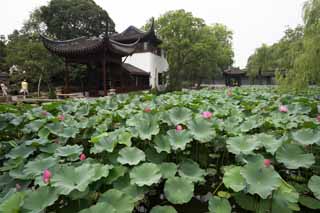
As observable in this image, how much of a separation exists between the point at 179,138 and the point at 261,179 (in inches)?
25.1

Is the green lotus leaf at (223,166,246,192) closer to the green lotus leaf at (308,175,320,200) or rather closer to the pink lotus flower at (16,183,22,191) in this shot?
the green lotus leaf at (308,175,320,200)

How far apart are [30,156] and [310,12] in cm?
561

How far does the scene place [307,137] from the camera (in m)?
1.57

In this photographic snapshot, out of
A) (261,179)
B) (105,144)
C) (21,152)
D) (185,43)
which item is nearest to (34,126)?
(21,152)

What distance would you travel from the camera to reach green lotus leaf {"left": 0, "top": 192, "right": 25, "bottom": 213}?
1006 mm

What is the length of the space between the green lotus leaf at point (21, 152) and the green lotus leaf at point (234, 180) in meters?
1.38

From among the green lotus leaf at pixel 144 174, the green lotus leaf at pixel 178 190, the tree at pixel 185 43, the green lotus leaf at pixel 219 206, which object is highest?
the tree at pixel 185 43

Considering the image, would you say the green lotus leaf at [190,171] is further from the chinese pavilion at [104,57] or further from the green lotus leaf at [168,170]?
the chinese pavilion at [104,57]

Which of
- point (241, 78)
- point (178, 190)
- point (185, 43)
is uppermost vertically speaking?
point (185, 43)

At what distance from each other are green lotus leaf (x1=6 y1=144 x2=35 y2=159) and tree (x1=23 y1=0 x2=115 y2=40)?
19283 mm

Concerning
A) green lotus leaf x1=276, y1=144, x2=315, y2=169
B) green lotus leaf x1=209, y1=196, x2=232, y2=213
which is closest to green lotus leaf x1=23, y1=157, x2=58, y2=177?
green lotus leaf x1=209, y1=196, x2=232, y2=213

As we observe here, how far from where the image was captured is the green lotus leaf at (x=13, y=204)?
1.01m

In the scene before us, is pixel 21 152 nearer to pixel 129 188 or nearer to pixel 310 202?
pixel 129 188

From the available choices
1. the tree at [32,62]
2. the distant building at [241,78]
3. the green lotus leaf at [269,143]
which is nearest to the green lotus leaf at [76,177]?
the green lotus leaf at [269,143]
